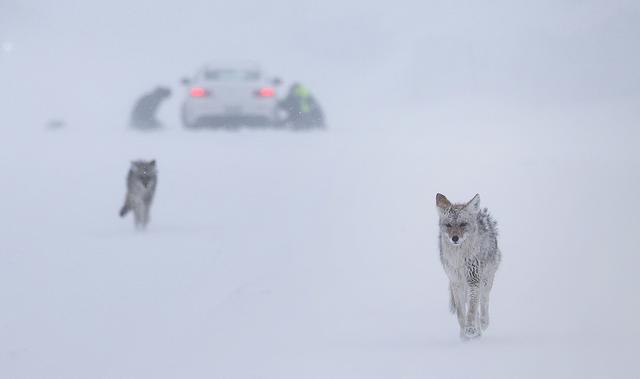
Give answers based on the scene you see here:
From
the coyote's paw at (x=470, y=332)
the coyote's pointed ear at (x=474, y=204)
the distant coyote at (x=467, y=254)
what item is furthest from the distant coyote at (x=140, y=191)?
the coyote's pointed ear at (x=474, y=204)

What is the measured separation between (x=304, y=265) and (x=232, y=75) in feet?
53.3

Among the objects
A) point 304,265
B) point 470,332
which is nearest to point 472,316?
point 470,332

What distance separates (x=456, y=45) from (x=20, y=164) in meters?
38.2

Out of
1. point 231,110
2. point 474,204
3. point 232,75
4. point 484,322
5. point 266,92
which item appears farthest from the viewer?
point 232,75

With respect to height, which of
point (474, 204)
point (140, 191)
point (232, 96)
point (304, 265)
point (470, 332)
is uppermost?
point (232, 96)

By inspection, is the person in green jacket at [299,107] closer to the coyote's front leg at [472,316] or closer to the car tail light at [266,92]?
the car tail light at [266,92]

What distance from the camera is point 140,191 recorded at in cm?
1605

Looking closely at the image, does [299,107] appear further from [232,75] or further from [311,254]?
[311,254]

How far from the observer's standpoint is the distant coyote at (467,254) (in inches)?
325

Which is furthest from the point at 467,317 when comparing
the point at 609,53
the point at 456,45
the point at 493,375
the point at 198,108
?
the point at 456,45

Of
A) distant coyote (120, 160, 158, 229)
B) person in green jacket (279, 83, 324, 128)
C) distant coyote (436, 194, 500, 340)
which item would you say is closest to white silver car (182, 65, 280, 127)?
person in green jacket (279, 83, 324, 128)

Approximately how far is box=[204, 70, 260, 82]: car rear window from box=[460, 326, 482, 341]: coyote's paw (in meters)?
20.5

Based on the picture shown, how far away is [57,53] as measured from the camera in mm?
81250

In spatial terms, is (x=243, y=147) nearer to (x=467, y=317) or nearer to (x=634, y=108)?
(x=467, y=317)
